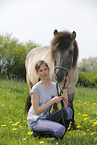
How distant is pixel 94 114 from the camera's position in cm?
476

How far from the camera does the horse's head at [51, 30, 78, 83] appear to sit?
9.68 ft

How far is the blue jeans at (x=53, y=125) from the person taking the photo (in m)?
2.58

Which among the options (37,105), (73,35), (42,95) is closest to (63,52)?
(73,35)

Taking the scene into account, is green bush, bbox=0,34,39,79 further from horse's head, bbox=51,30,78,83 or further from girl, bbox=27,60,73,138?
girl, bbox=27,60,73,138

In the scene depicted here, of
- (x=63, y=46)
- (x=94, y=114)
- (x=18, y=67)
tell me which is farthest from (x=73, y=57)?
(x=18, y=67)

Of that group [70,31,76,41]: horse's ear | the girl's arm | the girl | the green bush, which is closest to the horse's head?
[70,31,76,41]: horse's ear

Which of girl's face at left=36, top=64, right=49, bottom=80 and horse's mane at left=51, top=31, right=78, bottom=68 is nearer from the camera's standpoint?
girl's face at left=36, top=64, right=49, bottom=80

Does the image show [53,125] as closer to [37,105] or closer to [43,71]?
[37,105]

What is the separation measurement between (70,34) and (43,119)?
1.73 m

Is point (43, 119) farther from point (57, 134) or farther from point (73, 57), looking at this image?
point (73, 57)

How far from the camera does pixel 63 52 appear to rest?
3.23 metres

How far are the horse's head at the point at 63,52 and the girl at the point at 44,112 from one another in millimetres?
258

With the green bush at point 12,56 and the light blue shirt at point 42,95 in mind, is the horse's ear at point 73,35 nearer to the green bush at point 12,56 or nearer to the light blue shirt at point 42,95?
the light blue shirt at point 42,95

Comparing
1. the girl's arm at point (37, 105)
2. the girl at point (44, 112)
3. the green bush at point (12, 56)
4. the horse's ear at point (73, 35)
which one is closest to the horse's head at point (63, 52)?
the horse's ear at point (73, 35)
